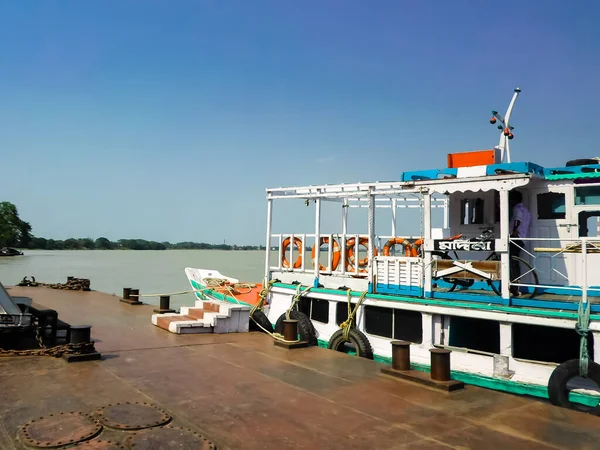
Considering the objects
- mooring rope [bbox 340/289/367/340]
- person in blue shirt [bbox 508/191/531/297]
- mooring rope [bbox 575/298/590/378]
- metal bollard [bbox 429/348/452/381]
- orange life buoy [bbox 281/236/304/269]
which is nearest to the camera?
metal bollard [bbox 429/348/452/381]

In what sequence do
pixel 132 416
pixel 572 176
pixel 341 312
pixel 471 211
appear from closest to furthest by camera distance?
pixel 132 416 → pixel 572 176 → pixel 471 211 → pixel 341 312

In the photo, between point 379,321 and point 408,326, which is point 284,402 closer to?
point 408,326

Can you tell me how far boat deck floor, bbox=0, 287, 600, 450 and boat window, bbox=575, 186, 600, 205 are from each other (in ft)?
20.3

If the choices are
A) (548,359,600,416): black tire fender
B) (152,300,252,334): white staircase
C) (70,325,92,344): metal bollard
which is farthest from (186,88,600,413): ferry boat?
(70,325,92,344): metal bollard

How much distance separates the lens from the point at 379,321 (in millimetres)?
12758

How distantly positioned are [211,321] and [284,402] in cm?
559

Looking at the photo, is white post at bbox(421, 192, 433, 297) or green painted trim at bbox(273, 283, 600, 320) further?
white post at bbox(421, 192, 433, 297)

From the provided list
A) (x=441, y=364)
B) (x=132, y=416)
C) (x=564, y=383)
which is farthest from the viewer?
(x=564, y=383)

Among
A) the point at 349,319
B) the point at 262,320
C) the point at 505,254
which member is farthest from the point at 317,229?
the point at 505,254

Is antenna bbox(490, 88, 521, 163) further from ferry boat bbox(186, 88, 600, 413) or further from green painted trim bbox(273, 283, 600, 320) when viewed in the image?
green painted trim bbox(273, 283, 600, 320)

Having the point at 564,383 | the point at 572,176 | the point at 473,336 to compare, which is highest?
the point at 572,176

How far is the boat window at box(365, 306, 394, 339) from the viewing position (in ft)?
41.0

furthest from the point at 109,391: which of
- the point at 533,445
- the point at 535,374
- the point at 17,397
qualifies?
the point at 535,374

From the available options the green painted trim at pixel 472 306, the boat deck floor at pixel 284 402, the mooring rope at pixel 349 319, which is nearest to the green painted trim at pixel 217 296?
the green painted trim at pixel 472 306
